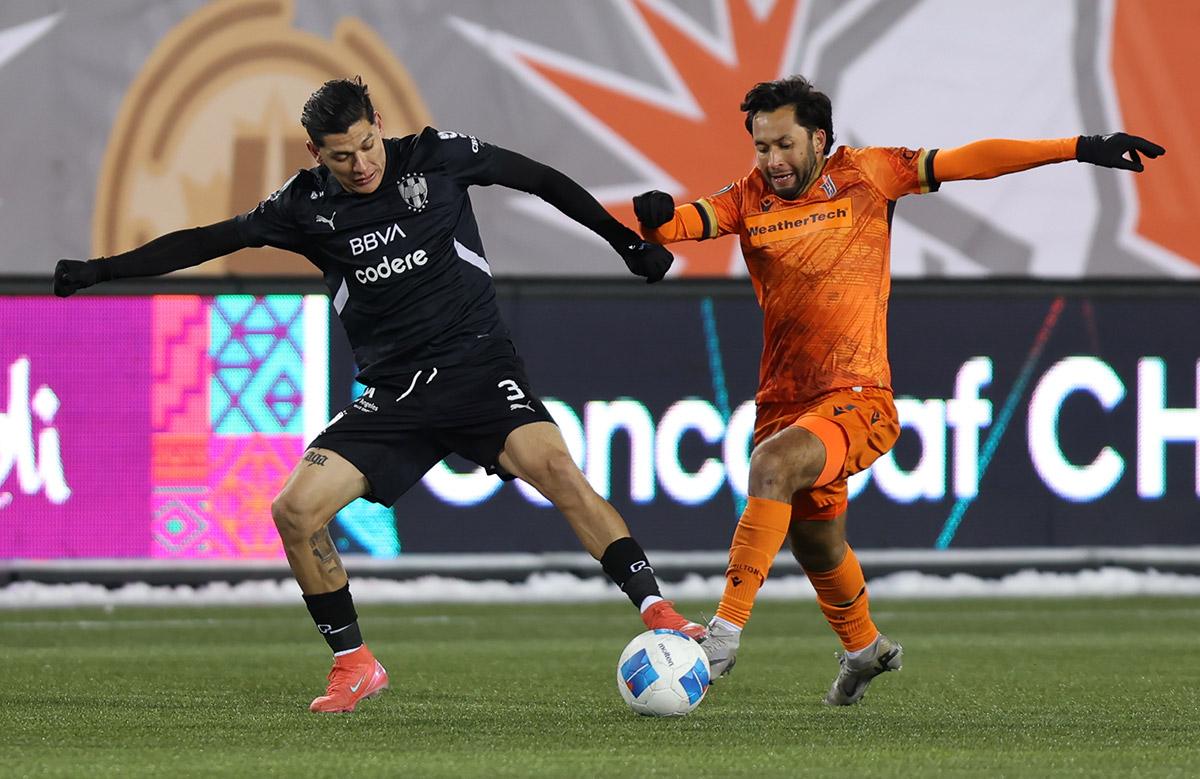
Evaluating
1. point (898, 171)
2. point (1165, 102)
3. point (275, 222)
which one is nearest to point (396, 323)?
point (275, 222)

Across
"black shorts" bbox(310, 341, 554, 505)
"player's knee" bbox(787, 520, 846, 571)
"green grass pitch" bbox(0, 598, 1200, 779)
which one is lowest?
"green grass pitch" bbox(0, 598, 1200, 779)

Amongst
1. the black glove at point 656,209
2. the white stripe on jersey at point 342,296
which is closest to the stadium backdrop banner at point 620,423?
the white stripe on jersey at point 342,296

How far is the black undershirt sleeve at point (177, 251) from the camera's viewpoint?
5.32 metres

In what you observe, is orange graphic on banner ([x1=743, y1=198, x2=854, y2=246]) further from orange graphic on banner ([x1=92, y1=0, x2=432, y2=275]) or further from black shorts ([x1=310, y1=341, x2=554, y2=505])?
orange graphic on banner ([x1=92, y1=0, x2=432, y2=275])

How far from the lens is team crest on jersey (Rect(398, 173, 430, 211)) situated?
5.30m

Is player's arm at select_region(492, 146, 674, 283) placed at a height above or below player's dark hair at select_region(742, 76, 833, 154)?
below

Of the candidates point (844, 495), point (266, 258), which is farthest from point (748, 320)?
point (844, 495)

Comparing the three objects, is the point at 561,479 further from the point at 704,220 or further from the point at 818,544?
the point at 704,220

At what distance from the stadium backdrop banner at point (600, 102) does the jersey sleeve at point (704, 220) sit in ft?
17.3

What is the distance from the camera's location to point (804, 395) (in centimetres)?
521

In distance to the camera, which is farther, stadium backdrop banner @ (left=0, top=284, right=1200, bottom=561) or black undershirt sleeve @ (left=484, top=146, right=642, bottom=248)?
stadium backdrop banner @ (left=0, top=284, right=1200, bottom=561)

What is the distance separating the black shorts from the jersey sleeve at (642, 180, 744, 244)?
0.66m

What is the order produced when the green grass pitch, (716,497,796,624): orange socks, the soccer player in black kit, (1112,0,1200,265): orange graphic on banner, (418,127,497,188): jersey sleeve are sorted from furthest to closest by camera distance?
(1112,0,1200,265): orange graphic on banner → (418,127,497,188): jersey sleeve → the soccer player in black kit → (716,497,796,624): orange socks → the green grass pitch

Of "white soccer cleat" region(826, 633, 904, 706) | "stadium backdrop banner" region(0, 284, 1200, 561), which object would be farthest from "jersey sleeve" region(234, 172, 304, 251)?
"stadium backdrop banner" region(0, 284, 1200, 561)
